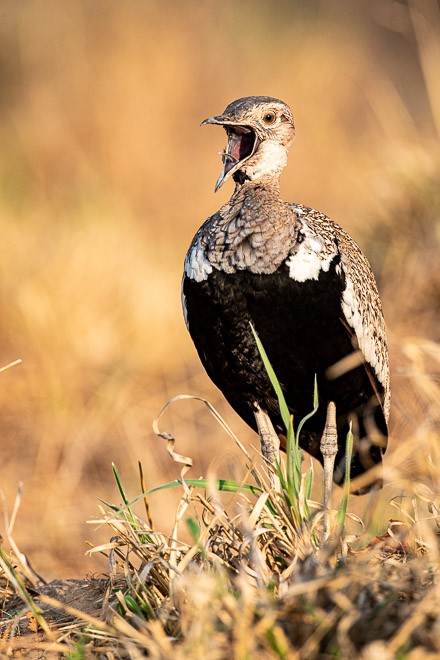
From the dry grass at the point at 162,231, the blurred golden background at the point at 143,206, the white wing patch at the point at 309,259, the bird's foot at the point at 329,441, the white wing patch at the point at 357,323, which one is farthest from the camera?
the blurred golden background at the point at 143,206

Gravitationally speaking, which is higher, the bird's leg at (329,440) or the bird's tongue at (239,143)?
the bird's tongue at (239,143)

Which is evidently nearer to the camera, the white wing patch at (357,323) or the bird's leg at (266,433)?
the white wing patch at (357,323)

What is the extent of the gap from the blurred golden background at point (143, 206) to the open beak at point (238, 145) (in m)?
1.03

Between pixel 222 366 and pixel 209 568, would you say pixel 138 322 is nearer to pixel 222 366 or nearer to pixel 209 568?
pixel 222 366

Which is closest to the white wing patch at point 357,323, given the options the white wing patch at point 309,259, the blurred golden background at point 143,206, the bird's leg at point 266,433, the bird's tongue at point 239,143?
the white wing patch at point 309,259

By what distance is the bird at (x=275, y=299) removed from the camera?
295 centimetres

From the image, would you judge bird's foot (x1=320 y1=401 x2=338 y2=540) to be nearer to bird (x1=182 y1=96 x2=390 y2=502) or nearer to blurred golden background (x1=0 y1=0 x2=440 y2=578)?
bird (x1=182 y1=96 x2=390 y2=502)

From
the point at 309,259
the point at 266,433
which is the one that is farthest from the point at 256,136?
the point at 266,433

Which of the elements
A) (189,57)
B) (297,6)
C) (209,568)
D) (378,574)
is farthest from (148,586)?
(297,6)

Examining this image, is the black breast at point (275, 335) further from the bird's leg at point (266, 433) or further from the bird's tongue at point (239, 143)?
the bird's tongue at point (239, 143)

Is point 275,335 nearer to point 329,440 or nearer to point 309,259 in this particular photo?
point 309,259

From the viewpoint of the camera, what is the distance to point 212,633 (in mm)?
1807

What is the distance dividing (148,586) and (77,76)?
10116 mm

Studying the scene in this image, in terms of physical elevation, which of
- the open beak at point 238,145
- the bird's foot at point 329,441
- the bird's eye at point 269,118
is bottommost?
the bird's foot at point 329,441
